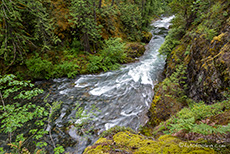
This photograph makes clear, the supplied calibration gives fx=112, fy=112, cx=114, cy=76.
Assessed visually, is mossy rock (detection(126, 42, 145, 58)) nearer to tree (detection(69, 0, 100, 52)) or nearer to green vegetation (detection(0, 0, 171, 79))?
green vegetation (detection(0, 0, 171, 79))

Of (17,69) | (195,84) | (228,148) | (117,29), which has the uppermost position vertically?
(117,29)

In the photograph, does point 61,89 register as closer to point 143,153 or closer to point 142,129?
point 142,129

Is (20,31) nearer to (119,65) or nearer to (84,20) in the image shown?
(84,20)

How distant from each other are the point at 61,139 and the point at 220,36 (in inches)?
338

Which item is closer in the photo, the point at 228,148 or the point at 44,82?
the point at 228,148

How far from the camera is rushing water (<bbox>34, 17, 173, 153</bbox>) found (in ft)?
18.5

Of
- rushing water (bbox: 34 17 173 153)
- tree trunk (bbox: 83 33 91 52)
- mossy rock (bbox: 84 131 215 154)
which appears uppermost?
tree trunk (bbox: 83 33 91 52)

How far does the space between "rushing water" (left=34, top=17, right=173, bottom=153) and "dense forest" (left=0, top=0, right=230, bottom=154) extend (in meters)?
0.59

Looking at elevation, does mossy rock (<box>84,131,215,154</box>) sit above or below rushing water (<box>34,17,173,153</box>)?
above

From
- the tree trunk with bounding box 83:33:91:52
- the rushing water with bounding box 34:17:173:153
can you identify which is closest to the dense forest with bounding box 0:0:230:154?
the tree trunk with bounding box 83:33:91:52

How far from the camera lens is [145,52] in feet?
50.3

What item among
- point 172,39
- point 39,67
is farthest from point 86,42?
point 172,39

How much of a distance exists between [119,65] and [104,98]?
15.8ft

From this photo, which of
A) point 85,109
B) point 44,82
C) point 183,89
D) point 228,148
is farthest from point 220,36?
point 44,82
